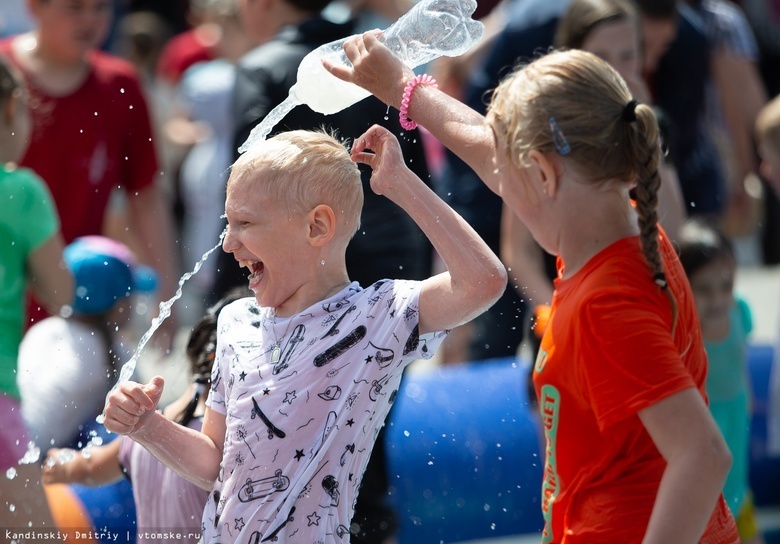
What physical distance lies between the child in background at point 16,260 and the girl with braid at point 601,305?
1.56 m

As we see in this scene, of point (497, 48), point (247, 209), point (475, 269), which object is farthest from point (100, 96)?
point (475, 269)

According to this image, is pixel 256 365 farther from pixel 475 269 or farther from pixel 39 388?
pixel 39 388

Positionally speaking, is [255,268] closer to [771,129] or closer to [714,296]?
[714,296]

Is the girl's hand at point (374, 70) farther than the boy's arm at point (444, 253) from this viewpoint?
Yes

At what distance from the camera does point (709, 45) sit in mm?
5625

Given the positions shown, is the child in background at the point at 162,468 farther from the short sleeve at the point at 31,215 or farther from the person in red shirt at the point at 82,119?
the person in red shirt at the point at 82,119

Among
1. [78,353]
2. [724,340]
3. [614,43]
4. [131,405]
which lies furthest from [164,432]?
[614,43]

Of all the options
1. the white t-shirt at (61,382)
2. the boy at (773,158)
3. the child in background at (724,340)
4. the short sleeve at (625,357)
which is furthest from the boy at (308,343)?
the boy at (773,158)

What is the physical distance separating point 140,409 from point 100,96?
2813 millimetres

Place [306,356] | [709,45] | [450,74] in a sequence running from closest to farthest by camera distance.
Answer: [306,356]
[709,45]
[450,74]

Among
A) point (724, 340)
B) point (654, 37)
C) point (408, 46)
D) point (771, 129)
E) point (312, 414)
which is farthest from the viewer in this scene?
point (654, 37)

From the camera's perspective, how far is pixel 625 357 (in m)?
1.92

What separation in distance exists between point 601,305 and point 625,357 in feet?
0.34

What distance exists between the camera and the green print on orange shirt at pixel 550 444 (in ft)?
6.88
